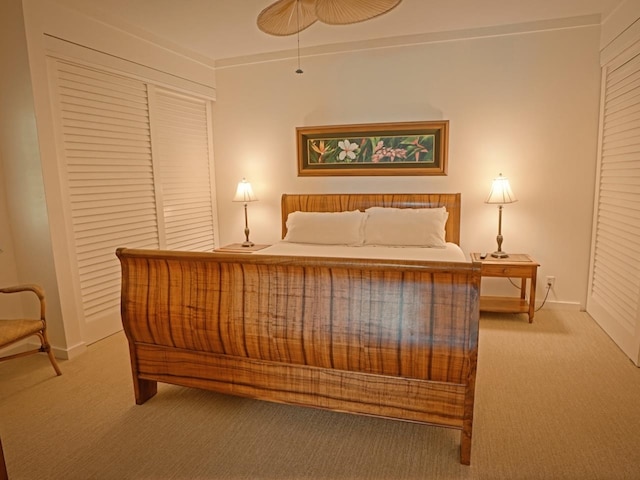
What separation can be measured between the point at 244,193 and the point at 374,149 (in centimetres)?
142

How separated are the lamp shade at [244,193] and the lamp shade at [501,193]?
2333mm

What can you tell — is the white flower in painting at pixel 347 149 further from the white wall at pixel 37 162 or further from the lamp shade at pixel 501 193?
the white wall at pixel 37 162

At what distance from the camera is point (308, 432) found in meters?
2.05

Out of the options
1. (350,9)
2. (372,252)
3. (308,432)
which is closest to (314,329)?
(308,432)

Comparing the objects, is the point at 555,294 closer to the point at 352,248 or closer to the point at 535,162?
the point at 535,162

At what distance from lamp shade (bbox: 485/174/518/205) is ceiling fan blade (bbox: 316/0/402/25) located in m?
1.90

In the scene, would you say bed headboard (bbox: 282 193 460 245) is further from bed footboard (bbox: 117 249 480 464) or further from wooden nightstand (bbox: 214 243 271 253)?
bed footboard (bbox: 117 249 480 464)

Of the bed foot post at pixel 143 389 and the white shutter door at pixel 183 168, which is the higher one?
the white shutter door at pixel 183 168

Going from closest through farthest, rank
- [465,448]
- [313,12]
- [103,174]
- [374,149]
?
[465,448] < [313,12] < [103,174] < [374,149]

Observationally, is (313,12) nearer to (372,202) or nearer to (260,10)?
(260,10)

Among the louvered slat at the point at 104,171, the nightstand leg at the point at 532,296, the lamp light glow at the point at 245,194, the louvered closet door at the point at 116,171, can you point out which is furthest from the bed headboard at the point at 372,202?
the louvered slat at the point at 104,171

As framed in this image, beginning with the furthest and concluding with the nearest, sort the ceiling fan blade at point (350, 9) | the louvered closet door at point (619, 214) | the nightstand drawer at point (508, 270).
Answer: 1. the nightstand drawer at point (508, 270)
2. the louvered closet door at point (619, 214)
3. the ceiling fan blade at point (350, 9)

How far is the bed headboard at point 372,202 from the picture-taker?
3.80 meters

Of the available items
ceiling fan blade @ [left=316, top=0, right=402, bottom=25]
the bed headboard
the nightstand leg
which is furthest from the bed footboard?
the bed headboard
